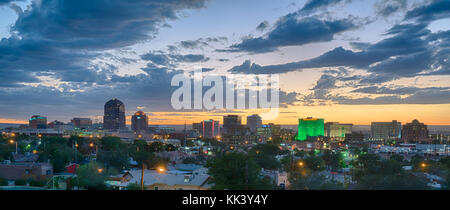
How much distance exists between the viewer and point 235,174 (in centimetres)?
1388

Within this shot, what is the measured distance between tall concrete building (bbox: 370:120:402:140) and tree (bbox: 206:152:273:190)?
125 meters

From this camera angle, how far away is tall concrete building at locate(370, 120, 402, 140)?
12719 cm

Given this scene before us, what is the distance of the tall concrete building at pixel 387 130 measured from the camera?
5007 inches

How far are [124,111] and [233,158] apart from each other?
140389mm

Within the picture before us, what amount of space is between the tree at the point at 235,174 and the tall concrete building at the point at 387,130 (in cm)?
12472

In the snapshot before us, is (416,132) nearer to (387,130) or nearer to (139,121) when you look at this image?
(387,130)

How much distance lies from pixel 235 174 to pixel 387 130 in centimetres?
12838

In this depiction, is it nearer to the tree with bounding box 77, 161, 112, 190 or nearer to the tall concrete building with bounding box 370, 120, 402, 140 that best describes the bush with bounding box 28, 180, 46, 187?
the tree with bounding box 77, 161, 112, 190

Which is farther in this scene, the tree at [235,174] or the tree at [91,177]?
the tree at [91,177]

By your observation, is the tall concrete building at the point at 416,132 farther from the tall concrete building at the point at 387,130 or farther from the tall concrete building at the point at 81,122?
the tall concrete building at the point at 81,122

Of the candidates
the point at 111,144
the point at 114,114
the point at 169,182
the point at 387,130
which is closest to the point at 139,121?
the point at 114,114

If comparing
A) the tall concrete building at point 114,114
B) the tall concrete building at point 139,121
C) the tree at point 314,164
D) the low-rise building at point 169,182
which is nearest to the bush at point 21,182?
the low-rise building at point 169,182

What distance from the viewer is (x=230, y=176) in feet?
45.5
